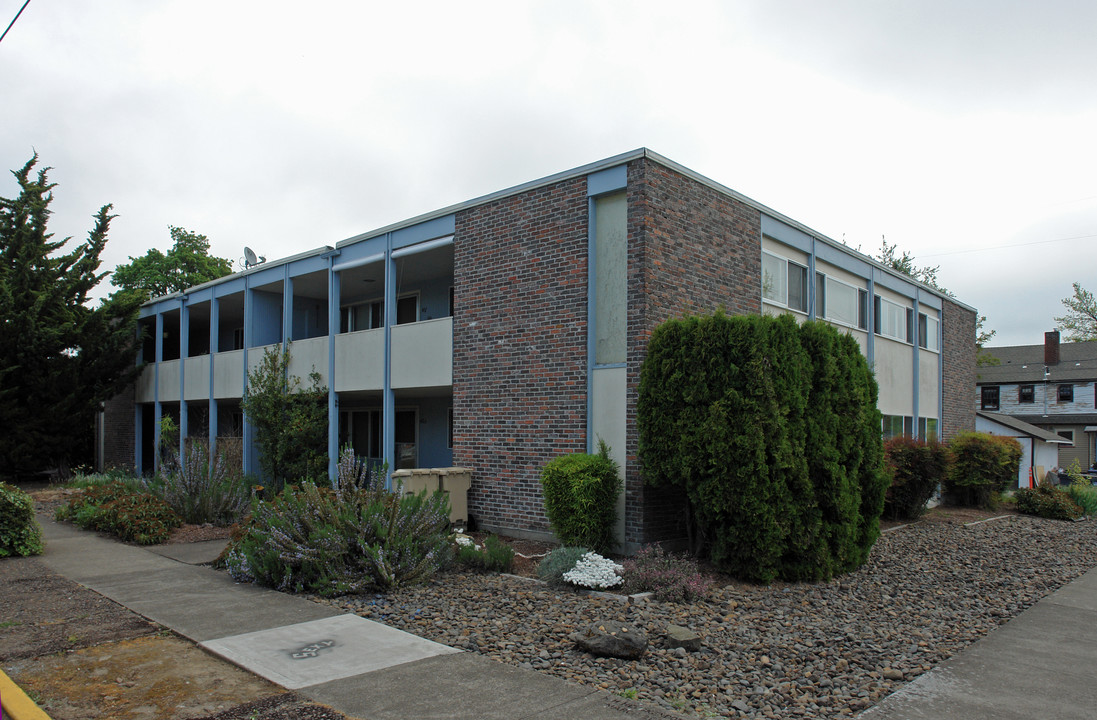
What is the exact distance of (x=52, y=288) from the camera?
2158cm

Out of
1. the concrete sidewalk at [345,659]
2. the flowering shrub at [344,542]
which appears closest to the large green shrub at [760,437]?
the flowering shrub at [344,542]

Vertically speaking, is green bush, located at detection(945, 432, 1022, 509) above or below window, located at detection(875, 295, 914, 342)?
below

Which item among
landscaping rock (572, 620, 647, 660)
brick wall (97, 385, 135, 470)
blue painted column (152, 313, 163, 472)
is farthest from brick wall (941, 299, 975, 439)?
brick wall (97, 385, 135, 470)

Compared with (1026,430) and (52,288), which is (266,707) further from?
(1026,430)

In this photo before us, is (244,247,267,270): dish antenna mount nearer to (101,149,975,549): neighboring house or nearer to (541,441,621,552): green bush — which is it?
(101,149,975,549): neighboring house

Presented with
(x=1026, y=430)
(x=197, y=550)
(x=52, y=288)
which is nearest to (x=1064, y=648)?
(x=197, y=550)

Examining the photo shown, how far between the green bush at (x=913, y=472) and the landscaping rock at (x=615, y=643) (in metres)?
11.1

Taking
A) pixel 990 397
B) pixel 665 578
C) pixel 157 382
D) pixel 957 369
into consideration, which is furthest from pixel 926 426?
pixel 990 397

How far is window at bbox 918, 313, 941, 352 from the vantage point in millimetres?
19656

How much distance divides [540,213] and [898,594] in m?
7.16

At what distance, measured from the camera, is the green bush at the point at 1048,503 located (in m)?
17.0

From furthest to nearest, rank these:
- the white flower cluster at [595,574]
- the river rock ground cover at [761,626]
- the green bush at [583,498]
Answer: the green bush at [583,498] → the white flower cluster at [595,574] → the river rock ground cover at [761,626]

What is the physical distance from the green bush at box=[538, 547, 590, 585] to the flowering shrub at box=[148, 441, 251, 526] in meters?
7.20

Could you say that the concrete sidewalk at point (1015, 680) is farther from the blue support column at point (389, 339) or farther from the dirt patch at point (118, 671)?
the blue support column at point (389, 339)
